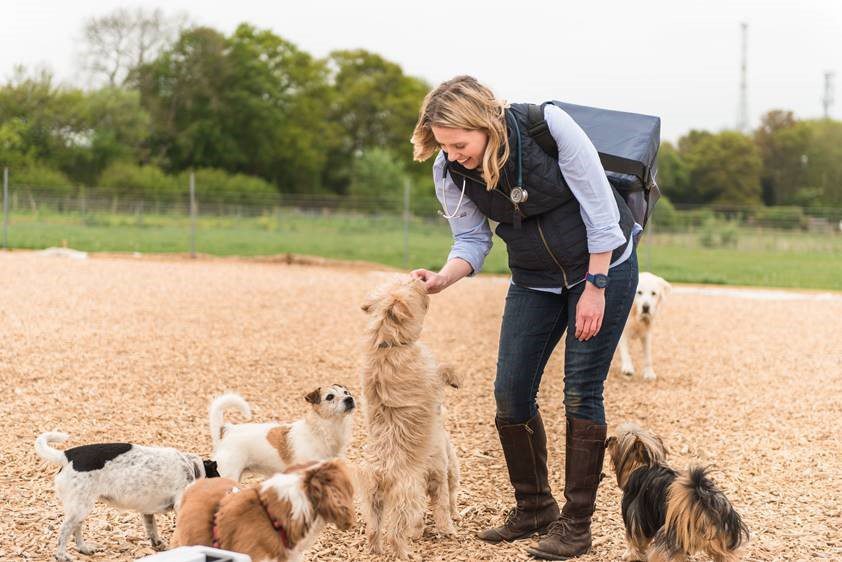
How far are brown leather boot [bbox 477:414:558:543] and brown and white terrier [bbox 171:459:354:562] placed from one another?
3.95 feet

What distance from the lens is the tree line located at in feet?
128

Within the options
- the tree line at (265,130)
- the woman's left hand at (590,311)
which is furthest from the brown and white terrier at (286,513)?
the tree line at (265,130)

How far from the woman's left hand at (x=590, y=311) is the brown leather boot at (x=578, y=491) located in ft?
1.50

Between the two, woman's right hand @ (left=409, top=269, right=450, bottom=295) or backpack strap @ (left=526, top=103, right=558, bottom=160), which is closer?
backpack strap @ (left=526, top=103, right=558, bottom=160)

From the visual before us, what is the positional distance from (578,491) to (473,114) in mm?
1792

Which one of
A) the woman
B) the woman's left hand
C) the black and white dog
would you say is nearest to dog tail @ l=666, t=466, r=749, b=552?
the woman

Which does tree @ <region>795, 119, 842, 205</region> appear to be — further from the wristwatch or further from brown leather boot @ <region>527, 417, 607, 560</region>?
the wristwatch

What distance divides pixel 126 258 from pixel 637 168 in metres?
18.4

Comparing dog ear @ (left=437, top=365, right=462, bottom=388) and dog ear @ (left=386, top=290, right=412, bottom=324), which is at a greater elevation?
dog ear @ (left=386, top=290, right=412, bottom=324)

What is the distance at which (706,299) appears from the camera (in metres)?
16.4

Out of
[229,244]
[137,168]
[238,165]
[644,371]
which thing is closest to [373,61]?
[238,165]

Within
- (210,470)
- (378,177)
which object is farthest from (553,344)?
(378,177)

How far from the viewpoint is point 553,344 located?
4137mm

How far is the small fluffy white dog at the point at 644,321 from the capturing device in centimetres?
897
